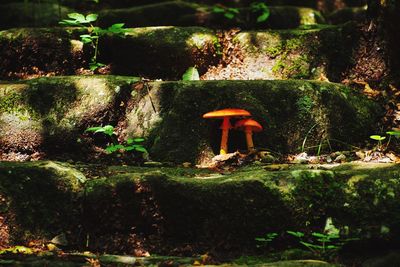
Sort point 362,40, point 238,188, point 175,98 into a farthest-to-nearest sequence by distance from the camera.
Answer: point 362,40
point 175,98
point 238,188

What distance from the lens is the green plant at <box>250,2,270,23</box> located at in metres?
7.84

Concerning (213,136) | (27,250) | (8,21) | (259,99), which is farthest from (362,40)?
(8,21)

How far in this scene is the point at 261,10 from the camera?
27.6ft

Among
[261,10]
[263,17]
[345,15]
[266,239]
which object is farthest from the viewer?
[345,15]

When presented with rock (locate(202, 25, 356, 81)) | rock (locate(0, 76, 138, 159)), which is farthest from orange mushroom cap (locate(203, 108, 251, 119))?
rock (locate(202, 25, 356, 81))

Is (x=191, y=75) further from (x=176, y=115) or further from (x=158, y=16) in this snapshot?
(x=158, y=16)

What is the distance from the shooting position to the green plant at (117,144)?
495 cm

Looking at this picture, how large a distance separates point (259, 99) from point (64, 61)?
3.06 m

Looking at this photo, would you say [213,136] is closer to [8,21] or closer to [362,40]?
[362,40]

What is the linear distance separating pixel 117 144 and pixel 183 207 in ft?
6.22

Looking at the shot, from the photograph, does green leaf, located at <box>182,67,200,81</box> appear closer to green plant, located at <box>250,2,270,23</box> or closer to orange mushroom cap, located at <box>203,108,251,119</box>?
orange mushroom cap, located at <box>203,108,251,119</box>

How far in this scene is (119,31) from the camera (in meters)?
6.46

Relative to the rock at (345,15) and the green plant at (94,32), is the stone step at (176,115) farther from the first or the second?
the rock at (345,15)

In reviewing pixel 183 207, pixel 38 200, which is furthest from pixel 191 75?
pixel 38 200
